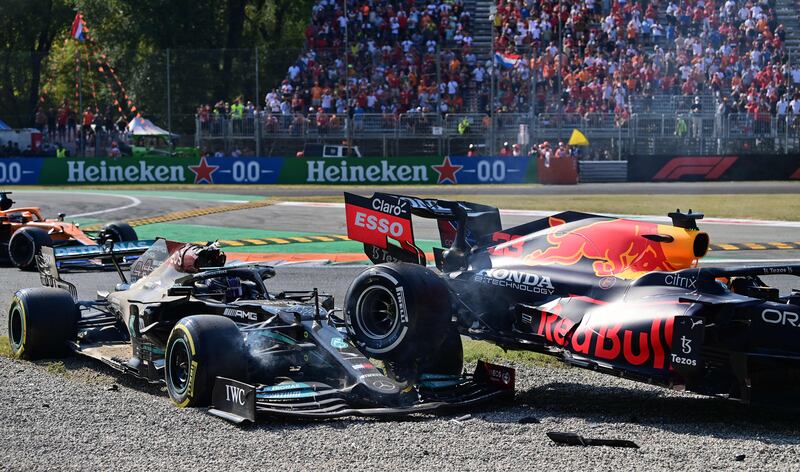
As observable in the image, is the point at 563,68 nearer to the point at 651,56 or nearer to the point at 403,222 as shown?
the point at 651,56

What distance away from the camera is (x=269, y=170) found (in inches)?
1409

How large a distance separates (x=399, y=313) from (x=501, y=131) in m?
27.7

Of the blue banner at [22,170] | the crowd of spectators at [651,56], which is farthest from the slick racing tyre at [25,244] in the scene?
the crowd of spectators at [651,56]

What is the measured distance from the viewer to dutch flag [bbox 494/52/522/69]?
3681cm

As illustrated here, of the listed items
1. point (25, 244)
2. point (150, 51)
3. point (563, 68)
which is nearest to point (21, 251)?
point (25, 244)

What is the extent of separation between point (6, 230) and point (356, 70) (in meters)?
23.4

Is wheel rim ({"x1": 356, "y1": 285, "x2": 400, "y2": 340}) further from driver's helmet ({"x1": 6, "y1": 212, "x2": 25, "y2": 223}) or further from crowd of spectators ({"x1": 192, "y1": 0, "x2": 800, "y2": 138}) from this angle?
crowd of spectators ({"x1": 192, "y1": 0, "x2": 800, "y2": 138})

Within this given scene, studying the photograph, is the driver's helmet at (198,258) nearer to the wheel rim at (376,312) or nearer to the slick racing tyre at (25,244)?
the wheel rim at (376,312)

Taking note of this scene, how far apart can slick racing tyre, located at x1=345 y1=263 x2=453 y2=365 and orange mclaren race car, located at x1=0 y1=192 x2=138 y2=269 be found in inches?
298

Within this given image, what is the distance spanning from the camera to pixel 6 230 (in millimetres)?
16906

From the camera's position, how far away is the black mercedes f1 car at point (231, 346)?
756 cm

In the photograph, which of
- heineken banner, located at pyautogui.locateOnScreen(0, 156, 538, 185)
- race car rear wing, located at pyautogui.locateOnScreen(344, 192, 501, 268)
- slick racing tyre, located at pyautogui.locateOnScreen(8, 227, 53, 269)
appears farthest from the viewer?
heineken banner, located at pyautogui.locateOnScreen(0, 156, 538, 185)

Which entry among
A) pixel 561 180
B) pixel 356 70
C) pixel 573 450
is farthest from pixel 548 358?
pixel 356 70

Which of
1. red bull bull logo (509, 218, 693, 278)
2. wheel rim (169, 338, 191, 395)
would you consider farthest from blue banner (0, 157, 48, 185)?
red bull bull logo (509, 218, 693, 278)
